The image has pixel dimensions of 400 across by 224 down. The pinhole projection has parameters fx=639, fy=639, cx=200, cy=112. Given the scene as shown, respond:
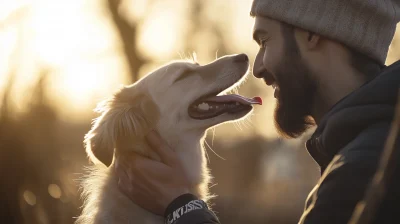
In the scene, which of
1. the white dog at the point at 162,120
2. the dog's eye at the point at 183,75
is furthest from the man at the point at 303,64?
the dog's eye at the point at 183,75

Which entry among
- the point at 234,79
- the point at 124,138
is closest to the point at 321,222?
the point at 124,138

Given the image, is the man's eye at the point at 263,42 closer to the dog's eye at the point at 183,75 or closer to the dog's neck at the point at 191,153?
the dog's neck at the point at 191,153

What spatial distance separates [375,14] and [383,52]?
0.70 feet

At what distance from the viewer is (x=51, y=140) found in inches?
244

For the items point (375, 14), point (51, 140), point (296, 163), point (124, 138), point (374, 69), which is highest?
point (375, 14)

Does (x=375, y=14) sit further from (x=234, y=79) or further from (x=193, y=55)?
(x=193, y=55)

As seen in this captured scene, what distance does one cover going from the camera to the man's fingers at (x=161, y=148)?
3545 millimetres

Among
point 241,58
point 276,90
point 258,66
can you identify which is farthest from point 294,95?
point 241,58

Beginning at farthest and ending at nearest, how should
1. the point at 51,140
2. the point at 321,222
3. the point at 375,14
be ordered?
the point at 51,140
the point at 375,14
the point at 321,222

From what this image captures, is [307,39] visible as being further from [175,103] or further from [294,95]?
[175,103]

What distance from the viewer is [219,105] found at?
15.7 feet

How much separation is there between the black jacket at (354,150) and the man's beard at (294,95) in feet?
2.67

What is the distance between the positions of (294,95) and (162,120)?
60.7 inches

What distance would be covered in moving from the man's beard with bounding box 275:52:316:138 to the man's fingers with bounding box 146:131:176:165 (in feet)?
2.05
